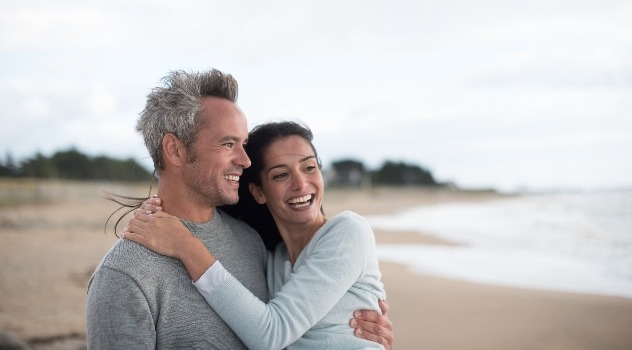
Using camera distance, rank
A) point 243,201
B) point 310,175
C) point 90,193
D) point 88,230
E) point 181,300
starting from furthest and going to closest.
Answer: point 90,193 < point 88,230 < point 243,201 < point 310,175 < point 181,300

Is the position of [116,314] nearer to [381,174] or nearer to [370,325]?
[370,325]

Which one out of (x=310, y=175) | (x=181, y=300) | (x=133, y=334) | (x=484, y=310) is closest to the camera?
(x=133, y=334)

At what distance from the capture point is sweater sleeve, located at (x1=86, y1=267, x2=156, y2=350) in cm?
214

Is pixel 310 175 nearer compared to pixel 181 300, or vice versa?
pixel 181 300

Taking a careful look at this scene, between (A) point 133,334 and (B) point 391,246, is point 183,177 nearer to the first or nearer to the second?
(A) point 133,334

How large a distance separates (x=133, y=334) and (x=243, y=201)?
1.30m

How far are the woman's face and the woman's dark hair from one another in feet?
0.14

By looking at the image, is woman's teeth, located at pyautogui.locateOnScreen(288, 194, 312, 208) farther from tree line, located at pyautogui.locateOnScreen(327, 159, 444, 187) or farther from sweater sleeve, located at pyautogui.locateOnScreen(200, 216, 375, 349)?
tree line, located at pyautogui.locateOnScreen(327, 159, 444, 187)

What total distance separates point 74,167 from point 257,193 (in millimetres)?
34548

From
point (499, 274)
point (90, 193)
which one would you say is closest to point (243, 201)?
point (499, 274)

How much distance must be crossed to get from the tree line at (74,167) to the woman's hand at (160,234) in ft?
100

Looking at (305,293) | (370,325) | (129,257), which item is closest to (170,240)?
(129,257)

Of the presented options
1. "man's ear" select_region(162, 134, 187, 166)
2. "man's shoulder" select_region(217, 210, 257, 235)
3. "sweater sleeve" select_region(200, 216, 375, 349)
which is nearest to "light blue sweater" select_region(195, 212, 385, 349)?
"sweater sleeve" select_region(200, 216, 375, 349)

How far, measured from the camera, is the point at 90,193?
26391 millimetres
